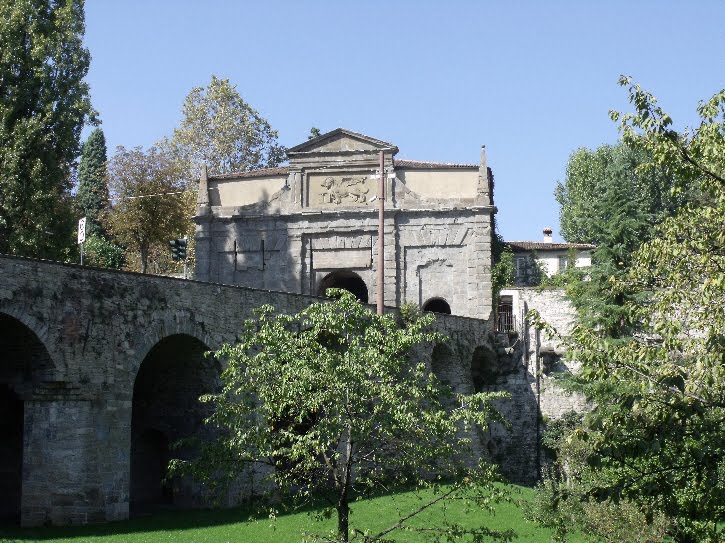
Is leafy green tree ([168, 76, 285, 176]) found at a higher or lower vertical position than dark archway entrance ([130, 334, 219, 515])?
higher

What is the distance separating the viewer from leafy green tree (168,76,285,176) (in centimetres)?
4475

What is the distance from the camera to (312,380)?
12195mm

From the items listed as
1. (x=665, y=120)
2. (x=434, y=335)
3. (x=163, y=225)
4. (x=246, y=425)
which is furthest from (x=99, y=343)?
(x=163, y=225)

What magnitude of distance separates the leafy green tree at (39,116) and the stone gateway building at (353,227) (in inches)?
278

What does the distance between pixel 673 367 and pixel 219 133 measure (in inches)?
1485

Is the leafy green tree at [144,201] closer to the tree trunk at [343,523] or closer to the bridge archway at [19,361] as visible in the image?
the bridge archway at [19,361]

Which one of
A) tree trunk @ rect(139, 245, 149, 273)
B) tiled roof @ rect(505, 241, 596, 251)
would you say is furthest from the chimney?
tree trunk @ rect(139, 245, 149, 273)

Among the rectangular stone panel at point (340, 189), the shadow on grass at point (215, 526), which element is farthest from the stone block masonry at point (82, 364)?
the rectangular stone panel at point (340, 189)

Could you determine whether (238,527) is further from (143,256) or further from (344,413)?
(143,256)

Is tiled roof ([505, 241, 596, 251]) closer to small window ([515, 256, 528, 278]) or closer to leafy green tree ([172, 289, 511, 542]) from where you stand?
small window ([515, 256, 528, 278])

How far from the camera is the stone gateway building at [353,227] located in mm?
32062

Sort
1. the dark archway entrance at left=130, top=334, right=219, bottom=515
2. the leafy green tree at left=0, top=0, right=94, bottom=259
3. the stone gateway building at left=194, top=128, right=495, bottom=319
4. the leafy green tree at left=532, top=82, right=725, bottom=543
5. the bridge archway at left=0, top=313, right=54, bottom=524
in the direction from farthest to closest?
1. the stone gateway building at left=194, top=128, right=495, bottom=319
2. the leafy green tree at left=0, top=0, right=94, bottom=259
3. the dark archway entrance at left=130, top=334, right=219, bottom=515
4. the bridge archway at left=0, top=313, right=54, bottom=524
5. the leafy green tree at left=532, top=82, right=725, bottom=543

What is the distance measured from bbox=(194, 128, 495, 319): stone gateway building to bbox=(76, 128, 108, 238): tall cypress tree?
1190 centimetres

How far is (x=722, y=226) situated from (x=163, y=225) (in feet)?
104
